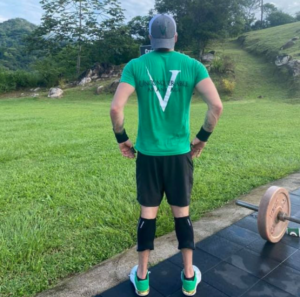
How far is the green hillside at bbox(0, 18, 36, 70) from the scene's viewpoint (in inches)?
1424

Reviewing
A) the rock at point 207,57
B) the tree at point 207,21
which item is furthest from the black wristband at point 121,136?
the tree at point 207,21

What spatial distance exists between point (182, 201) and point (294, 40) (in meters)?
26.5

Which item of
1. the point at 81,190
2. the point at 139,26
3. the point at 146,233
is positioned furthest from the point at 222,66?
the point at 146,233

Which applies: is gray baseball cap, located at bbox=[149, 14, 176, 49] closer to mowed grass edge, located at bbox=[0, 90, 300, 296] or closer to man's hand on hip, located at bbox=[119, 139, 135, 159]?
man's hand on hip, located at bbox=[119, 139, 135, 159]

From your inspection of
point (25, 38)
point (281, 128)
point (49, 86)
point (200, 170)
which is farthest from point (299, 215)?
point (25, 38)

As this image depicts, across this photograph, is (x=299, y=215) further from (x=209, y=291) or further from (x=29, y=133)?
(x=29, y=133)

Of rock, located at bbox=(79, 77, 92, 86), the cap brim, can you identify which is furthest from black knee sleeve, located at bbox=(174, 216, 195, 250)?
rock, located at bbox=(79, 77, 92, 86)

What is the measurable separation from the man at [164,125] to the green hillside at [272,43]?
71.3 ft

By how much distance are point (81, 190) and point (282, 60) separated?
69.2ft

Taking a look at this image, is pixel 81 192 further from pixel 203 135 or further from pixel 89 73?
pixel 89 73

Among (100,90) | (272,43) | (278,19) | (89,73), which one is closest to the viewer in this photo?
(100,90)

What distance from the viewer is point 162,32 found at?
1.54 m

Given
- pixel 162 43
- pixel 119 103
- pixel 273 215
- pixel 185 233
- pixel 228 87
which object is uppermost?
pixel 162 43

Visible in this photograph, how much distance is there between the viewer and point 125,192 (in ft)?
10.8
